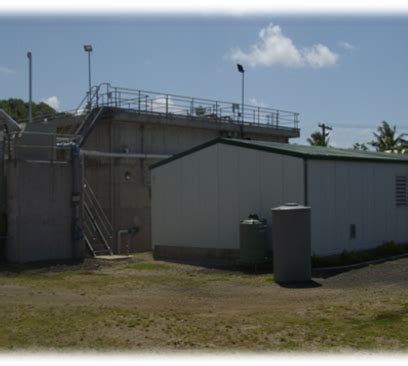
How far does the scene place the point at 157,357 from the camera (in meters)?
7.16

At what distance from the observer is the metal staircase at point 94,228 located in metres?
20.9

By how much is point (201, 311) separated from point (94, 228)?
11.5 meters

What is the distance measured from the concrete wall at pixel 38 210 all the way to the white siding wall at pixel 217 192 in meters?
3.13

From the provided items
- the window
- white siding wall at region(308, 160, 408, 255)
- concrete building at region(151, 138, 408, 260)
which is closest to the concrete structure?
concrete building at region(151, 138, 408, 260)

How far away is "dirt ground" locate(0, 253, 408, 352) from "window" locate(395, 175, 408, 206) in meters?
4.98

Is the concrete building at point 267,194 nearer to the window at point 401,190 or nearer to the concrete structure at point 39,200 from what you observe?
the window at point 401,190

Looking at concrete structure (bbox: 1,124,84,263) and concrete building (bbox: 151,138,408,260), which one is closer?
concrete building (bbox: 151,138,408,260)

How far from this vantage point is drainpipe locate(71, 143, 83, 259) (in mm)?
19250

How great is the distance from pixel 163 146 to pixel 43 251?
10529 mm

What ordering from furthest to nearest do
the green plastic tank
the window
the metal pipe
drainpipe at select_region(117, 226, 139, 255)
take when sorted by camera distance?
drainpipe at select_region(117, 226, 139, 255), the metal pipe, the window, the green plastic tank

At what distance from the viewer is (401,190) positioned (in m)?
21.1

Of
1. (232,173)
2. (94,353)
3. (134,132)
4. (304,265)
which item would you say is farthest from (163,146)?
(94,353)

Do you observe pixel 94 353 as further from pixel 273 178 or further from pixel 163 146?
pixel 163 146

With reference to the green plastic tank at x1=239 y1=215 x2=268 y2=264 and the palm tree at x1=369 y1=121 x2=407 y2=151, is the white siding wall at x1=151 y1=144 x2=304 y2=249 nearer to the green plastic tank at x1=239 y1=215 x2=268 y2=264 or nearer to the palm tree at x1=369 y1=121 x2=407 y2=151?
the green plastic tank at x1=239 y1=215 x2=268 y2=264
